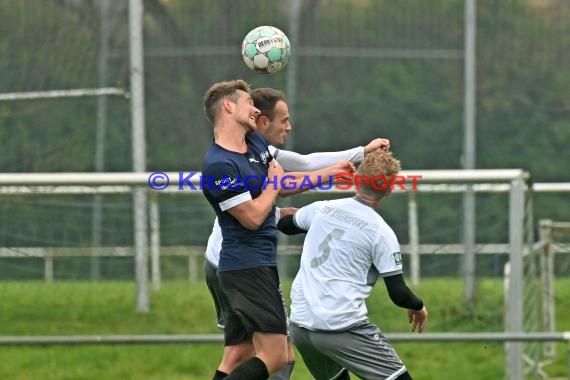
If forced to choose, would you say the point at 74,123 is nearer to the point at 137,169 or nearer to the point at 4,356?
the point at 137,169

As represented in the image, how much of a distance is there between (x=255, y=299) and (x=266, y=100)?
114 centimetres

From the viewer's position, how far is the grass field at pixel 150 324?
836cm

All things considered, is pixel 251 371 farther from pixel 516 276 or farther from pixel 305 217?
pixel 516 276

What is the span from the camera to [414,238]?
30.6 feet

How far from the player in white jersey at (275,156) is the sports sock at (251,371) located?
0.29 metres

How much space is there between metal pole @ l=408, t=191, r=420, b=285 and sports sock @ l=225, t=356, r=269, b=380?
311cm

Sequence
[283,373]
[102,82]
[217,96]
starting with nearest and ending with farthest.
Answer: [217,96]
[283,373]
[102,82]

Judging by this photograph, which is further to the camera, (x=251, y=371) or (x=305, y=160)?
(x=305, y=160)

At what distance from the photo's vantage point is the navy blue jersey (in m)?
5.58

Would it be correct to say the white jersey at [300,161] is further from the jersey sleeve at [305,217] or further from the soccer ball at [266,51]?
the jersey sleeve at [305,217]
